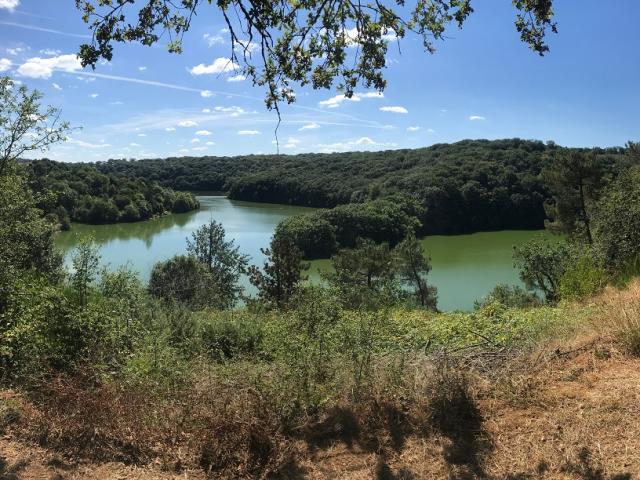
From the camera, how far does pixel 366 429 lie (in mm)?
3498

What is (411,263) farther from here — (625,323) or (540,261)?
(625,323)

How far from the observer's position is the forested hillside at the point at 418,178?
223ft

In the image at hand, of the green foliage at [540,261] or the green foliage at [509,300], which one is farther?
the green foliage at [540,261]

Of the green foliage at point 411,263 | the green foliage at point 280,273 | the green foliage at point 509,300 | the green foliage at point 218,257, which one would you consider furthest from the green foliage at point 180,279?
the green foliage at point 509,300

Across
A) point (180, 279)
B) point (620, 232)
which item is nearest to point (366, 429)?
point (620, 232)

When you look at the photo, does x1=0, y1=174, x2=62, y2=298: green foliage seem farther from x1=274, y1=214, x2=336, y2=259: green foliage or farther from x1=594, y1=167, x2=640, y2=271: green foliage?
x1=274, y1=214, x2=336, y2=259: green foliage

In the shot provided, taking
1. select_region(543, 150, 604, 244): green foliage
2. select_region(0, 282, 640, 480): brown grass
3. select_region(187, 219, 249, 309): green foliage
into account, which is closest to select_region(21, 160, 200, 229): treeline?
select_region(187, 219, 249, 309): green foliage

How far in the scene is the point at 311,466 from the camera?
3.18 metres

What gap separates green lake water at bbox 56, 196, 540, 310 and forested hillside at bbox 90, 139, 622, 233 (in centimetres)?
392

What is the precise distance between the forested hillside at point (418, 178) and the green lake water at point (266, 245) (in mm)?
3924

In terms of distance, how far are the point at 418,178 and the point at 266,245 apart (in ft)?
97.9

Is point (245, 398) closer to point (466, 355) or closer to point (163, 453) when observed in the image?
point (163, 453)

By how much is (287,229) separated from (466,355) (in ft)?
157

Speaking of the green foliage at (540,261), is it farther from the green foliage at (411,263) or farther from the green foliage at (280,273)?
the green foliage at (280,273)
